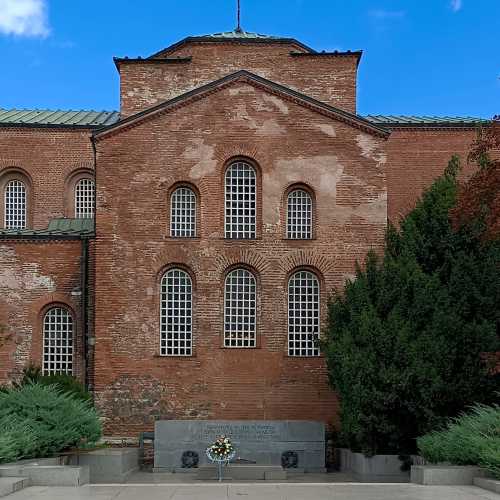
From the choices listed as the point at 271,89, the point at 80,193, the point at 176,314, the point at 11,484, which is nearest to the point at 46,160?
the point at 80,193

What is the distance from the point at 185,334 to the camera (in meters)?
28.8

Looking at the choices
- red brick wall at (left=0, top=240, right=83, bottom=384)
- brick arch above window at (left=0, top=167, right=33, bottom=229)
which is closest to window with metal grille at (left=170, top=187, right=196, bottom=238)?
red brick wall at (left=0, top=240, right=83, bottom=384)

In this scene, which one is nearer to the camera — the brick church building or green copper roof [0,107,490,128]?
the brick church building

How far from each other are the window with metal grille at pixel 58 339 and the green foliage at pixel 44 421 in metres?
5.94

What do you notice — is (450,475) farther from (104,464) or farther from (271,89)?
(271,89)

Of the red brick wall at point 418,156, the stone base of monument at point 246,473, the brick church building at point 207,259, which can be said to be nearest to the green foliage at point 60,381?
the brick church building at point 207,259

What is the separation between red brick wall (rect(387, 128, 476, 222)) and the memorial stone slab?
11.2 m

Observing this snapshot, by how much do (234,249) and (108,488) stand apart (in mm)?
11999

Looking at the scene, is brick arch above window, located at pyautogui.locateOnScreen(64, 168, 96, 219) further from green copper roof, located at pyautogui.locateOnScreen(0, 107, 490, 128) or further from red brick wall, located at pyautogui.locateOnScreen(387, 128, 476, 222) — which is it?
red brick wall, located at pyautogui.locateOnScreen(387, 128, 476, 222)

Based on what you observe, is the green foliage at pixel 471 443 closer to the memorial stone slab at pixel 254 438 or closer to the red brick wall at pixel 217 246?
the memorial stone slab at pixel 254 438

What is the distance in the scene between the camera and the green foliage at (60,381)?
89.0 ft

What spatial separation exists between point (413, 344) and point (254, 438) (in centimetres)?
594

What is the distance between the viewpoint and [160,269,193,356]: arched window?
94.2ft

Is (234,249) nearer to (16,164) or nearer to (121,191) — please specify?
(121,191)
